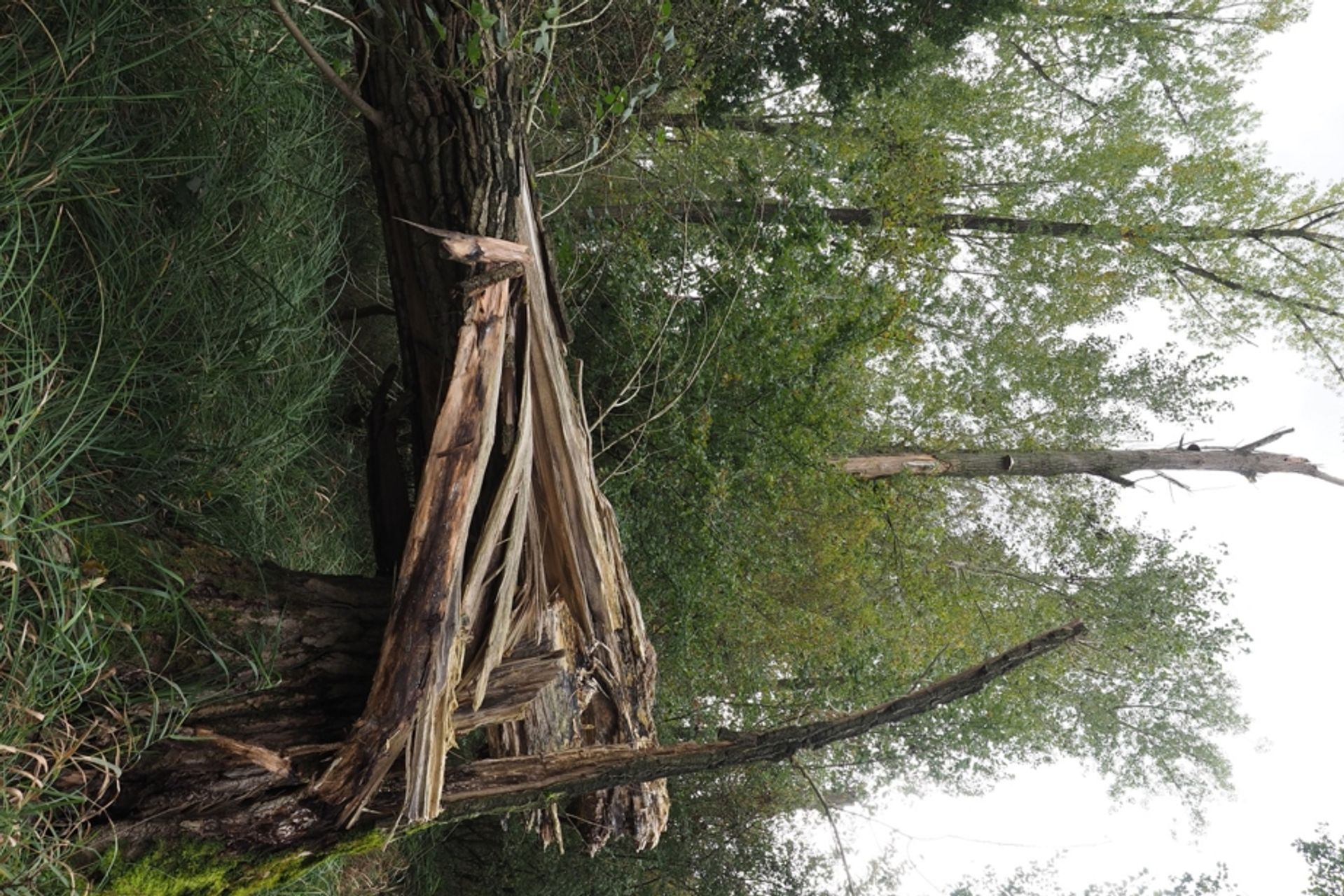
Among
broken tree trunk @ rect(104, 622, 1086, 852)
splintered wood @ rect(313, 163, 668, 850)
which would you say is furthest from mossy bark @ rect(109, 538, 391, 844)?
splintered wood @ rect(313, 163, 668, 850)

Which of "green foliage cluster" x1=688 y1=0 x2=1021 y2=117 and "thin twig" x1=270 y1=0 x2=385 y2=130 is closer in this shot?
"thin twig" x1=270 y1=0 x2=385 y2=130

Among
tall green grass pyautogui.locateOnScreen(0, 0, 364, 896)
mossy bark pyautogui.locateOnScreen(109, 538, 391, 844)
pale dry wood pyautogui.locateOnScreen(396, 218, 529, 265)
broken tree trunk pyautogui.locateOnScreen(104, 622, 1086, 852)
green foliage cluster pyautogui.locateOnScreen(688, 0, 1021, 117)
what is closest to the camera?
tall green grass pyautogui.locateOnScreen(0, 0, 364, 896)

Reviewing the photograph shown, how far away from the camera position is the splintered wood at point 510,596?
3.00 m

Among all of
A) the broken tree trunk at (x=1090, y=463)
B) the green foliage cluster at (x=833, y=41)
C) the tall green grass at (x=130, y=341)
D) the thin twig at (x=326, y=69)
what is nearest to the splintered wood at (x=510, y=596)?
the thin twig at (x=326, y=69)

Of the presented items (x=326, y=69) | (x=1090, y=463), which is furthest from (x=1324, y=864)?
(x=326, y=69)

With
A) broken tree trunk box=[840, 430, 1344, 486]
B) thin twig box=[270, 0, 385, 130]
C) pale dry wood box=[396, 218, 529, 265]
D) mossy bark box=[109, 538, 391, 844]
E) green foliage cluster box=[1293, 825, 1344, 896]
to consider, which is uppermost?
broken tree trunk box=[840, 430, 1344, 486]

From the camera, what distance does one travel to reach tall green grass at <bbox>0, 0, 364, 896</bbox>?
2.34 meters

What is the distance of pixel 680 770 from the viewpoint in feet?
11.7

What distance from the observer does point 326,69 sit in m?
3.01

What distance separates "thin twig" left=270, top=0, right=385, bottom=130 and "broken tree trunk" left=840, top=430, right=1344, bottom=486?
5.37m

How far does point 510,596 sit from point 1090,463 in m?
7.62

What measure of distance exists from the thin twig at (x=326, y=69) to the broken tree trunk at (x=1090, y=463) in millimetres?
5372

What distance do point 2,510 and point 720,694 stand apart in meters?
6.52

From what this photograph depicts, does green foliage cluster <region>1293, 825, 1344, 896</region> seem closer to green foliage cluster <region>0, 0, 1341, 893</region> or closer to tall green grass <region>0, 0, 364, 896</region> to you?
green foliage cluster <region>0, 0, 1341, 893</region>
